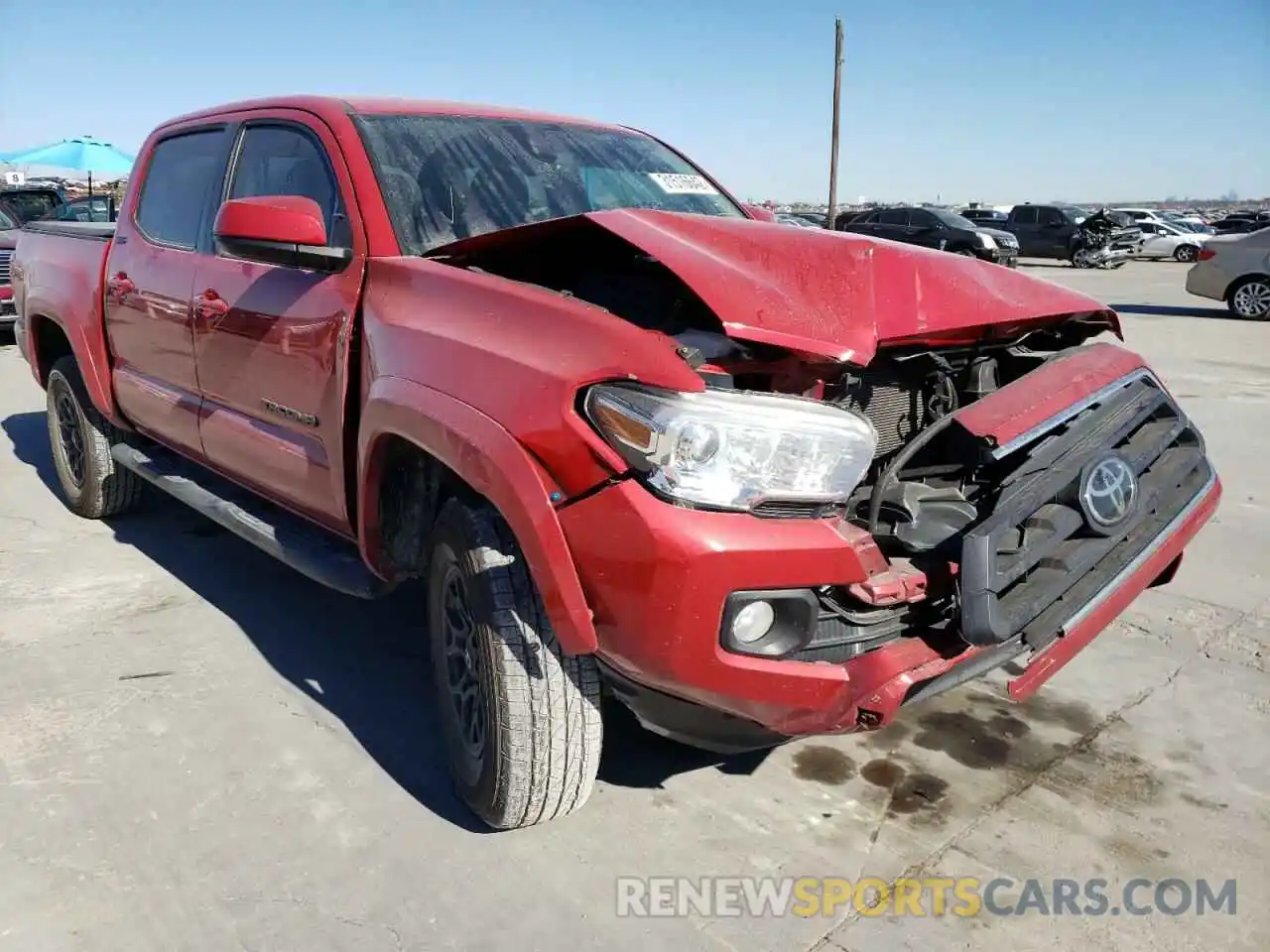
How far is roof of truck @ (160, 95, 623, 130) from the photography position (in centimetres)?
333

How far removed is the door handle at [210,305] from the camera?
353 cm

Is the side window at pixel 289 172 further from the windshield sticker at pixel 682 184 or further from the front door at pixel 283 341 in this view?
the windshield sticker at pixel 682 184

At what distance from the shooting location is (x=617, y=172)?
3711 mm

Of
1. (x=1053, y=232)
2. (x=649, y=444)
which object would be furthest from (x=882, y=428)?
(x=1053, y=232)

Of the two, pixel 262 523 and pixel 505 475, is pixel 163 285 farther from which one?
pixel 505 475

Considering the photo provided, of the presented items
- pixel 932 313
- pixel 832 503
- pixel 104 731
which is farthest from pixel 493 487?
pixel 104 731

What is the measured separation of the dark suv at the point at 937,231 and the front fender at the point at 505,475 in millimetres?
20933

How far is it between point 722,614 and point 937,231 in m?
23.3

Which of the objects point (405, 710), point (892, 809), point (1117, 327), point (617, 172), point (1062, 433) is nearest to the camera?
point (1062, 433)

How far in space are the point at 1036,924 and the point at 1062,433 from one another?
3.77 ft

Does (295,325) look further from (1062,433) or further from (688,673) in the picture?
(1062,433)

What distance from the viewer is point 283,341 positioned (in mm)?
3189

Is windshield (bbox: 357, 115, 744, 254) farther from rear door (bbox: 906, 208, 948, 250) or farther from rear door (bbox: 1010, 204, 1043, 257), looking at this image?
rear door (bbox: 1010, 204, 1043, 257)

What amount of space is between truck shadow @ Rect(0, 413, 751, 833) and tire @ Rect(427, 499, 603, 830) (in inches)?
9.0
